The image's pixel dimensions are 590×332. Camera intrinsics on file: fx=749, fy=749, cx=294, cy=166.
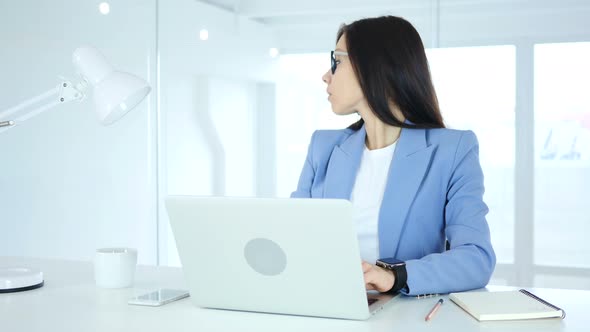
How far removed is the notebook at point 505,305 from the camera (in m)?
1.49

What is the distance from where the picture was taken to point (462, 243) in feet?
6.39

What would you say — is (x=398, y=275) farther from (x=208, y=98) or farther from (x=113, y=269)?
(x=208, y=98)

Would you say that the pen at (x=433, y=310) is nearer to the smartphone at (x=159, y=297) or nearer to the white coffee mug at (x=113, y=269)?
the smartphone at (x=159, y=297)

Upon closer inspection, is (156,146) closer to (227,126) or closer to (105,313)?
(227,126)

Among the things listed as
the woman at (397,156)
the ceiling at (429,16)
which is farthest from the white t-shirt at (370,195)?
the ceiling at (429,16)

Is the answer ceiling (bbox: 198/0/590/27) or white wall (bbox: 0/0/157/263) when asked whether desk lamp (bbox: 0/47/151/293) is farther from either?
ceiling (bbox: 198/0/590/27)

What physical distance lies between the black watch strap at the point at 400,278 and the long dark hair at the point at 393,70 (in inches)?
25.5

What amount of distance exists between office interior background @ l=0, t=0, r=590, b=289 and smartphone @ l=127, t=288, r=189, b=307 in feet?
8.29

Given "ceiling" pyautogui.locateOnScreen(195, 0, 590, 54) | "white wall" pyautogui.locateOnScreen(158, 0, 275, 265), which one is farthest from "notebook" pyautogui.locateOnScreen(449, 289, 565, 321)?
"white wall" pyautogui.locateOnScreen(158, 0, 275, 265)

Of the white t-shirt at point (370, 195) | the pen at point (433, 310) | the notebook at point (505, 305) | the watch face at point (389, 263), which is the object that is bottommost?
the pen at point (433, 310)

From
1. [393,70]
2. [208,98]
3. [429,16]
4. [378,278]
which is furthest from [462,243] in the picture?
[208,98]

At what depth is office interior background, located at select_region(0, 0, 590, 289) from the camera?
388cm

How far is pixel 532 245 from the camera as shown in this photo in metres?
3.96

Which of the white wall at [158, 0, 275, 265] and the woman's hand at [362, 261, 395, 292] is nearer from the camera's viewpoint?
the woman's hand at [362, 261, 395, 292]
